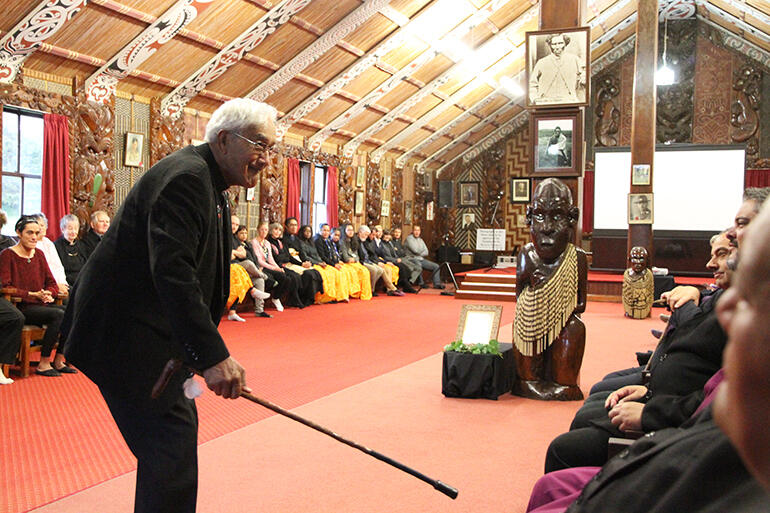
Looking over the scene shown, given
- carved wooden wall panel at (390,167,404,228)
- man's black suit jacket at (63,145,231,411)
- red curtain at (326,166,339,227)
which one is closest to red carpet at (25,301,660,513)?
man's black suit jacket at (63,145,231,411)

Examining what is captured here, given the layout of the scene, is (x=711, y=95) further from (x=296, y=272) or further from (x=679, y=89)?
(x=296, y=272)

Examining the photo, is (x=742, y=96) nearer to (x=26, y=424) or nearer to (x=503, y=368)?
(x=503, y=368)

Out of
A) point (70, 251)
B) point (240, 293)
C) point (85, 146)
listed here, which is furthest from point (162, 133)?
point (70, 251)

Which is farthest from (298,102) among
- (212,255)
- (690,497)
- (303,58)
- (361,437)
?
(690,497)

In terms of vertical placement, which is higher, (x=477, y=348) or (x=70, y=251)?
(x=70, y=251)

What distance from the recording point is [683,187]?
528 inches

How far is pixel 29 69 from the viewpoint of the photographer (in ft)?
22.9

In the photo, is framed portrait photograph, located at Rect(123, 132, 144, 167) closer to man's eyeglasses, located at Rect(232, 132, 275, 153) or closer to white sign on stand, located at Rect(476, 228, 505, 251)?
man's eyeglasses, located at Rect(232, 132, 275, 153)

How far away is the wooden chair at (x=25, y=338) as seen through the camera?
4.73 meters

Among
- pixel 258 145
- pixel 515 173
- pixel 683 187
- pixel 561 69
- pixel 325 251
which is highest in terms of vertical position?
pixel 515 173

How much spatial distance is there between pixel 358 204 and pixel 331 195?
1.02m

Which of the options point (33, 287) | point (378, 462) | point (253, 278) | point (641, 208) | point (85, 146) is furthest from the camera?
point (641, 208)

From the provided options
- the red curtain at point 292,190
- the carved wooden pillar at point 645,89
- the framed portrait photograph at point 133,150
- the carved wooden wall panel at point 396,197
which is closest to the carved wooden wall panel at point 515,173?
the carved wooden wall panel at point 396,197

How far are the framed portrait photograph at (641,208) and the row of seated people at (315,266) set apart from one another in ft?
12.7
